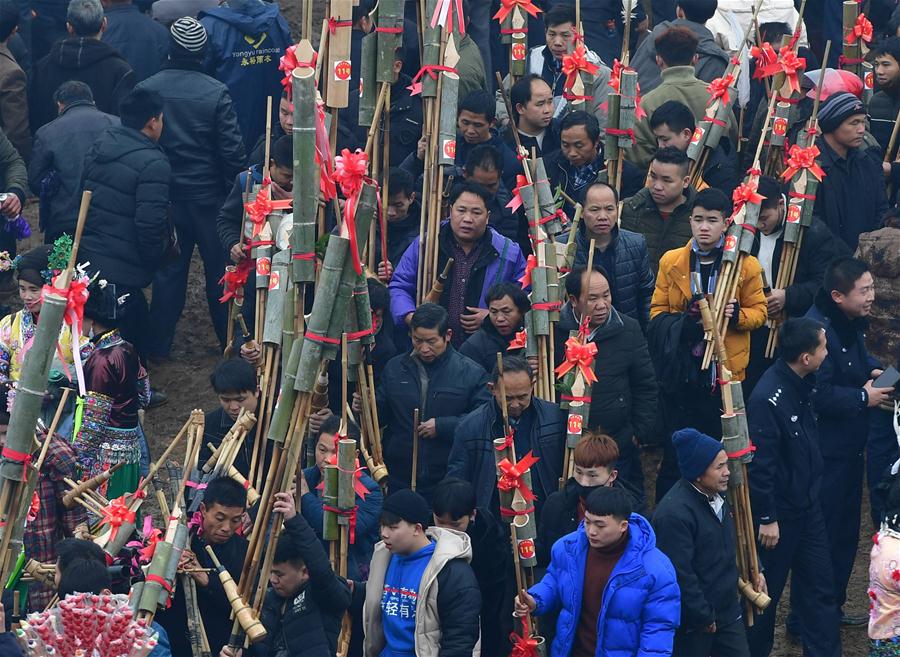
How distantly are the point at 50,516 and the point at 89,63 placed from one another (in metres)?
4.24

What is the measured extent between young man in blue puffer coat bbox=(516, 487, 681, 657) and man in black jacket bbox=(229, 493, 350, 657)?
2.38 feet

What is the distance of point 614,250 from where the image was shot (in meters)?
8.52

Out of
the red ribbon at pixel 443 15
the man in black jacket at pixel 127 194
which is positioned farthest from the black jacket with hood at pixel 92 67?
the red ribbon at pixel 443 15

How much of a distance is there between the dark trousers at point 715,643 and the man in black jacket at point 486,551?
713 millimetres

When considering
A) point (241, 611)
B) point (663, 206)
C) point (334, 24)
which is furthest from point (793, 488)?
point (334, 24)

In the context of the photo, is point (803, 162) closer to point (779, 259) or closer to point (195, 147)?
point (779, 259)

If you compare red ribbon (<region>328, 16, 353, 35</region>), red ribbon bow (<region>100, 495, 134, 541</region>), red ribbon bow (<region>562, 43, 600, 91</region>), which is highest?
red ribbon bow (<region>562, 43, 600, 91</region>)

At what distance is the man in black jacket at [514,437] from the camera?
289 inches

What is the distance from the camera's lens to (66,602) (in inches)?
213

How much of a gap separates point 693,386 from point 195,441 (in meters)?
2.88

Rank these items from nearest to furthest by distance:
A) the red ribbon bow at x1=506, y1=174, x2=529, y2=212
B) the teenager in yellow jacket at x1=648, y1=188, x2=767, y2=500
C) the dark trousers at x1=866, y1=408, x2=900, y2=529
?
the dark trousers at x1=866, y1=408, x2=900, y2=529
the teenager in yellow jacket at x1=648, y1=188, x2=767, y2=500
the red ribbon bow at x1=506, y1=174, x2=529, y2=212

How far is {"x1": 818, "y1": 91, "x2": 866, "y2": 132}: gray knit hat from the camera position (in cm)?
930

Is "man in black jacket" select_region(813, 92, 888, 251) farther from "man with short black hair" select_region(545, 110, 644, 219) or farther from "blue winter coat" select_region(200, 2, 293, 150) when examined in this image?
"blue winter coat" select_region(200, 2, 293, 150)

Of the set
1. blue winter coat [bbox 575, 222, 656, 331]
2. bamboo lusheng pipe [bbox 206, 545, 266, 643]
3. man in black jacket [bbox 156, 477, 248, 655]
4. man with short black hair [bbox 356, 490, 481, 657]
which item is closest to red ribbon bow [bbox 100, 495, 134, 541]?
man in black jacket [bbox 156, 477, 248, 655]
